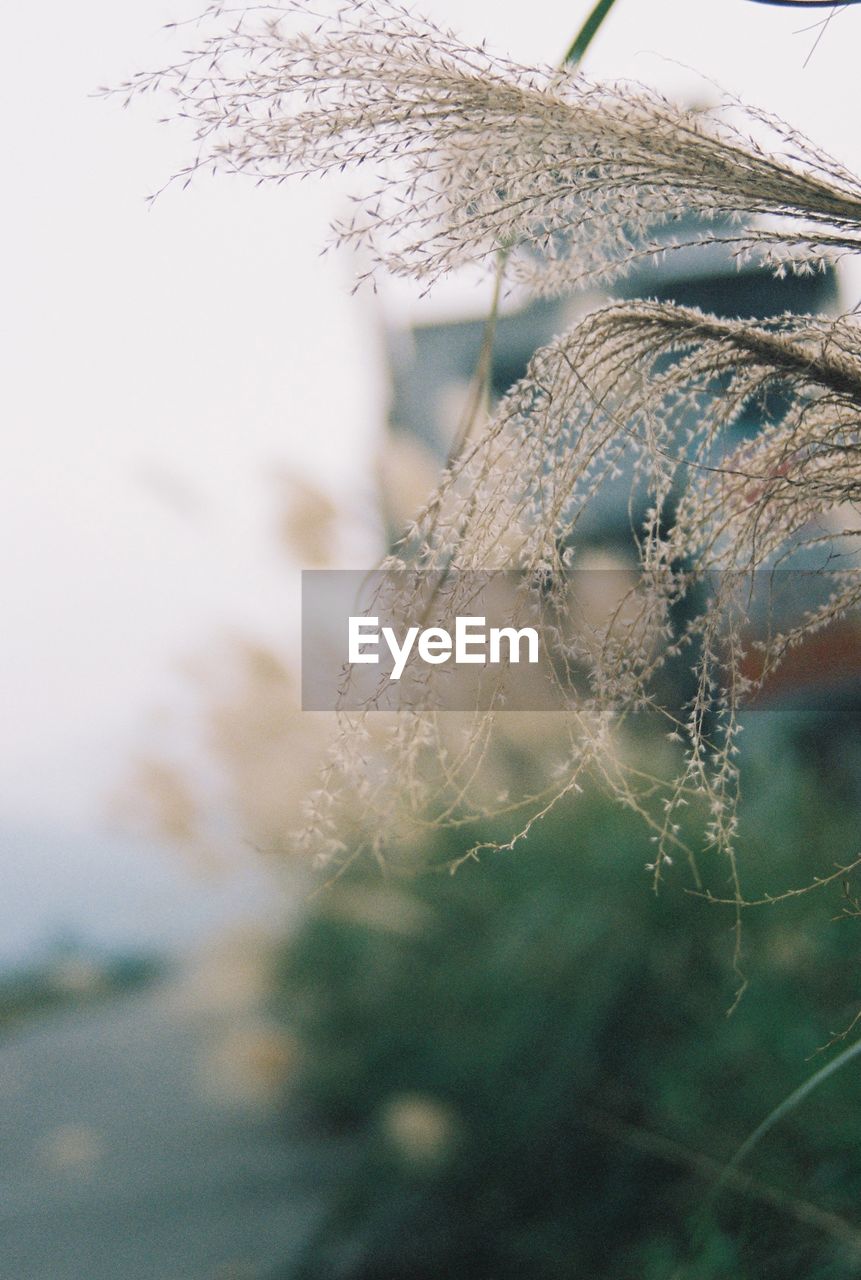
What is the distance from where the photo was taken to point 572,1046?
1003 millimetres

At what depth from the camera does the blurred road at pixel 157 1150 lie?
1.03 metres

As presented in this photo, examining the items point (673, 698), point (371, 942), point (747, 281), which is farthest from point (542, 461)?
point (747, 281)

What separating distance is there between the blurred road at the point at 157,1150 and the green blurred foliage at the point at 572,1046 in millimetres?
58

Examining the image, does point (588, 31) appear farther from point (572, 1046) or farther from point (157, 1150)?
point (157, 1150)

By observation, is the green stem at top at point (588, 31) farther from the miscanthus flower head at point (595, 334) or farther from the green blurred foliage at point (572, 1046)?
the green blurred foliage at point (572, 1046)

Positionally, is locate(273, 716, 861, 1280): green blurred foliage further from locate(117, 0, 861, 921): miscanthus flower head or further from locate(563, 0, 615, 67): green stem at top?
locate(563, 0, 615, 67): green stem at top

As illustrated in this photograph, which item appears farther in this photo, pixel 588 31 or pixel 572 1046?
pixel 572 1046

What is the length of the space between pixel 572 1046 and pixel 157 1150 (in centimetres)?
50

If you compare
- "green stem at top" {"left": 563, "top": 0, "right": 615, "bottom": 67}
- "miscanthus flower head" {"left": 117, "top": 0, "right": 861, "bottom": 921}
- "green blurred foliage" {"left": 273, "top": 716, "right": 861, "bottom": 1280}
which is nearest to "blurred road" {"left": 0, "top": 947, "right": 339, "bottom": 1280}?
"green blurred foliage" {"left": 273, "top": 716, "right": 861, "bottom": 1280}

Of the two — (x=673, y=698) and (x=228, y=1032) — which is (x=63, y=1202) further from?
(x=673, y=698)

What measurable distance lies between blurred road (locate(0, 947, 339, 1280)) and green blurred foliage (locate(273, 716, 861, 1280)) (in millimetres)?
58

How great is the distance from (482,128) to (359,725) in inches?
9.3

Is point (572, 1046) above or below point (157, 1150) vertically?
above

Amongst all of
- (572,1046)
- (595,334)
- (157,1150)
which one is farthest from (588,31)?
(157,1150)
